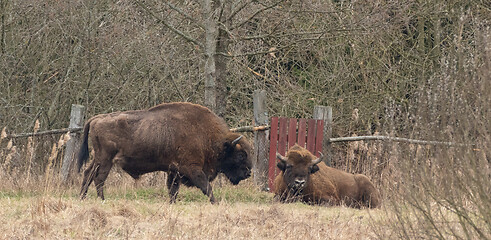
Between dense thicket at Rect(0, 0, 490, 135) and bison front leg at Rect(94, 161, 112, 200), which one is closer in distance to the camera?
bison front leg at Rect(94, 161, 112, 200)

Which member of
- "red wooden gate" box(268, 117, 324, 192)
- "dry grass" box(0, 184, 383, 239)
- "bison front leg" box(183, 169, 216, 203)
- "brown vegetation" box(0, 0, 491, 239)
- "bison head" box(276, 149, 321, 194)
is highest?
"brown vegetation" box(0, 0, 491, 239)

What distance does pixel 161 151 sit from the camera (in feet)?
35.3

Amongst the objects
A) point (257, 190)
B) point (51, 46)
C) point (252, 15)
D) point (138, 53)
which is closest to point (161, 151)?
point (257, 190)

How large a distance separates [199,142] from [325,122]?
125 inches

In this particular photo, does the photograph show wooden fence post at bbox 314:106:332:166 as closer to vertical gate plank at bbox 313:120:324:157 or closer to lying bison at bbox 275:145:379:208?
vertical gate plank at bbox 313:120:324:157

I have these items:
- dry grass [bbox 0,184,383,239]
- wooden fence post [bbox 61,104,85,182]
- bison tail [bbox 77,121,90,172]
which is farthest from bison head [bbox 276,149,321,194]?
wooden fence post [bbox 61,104,85,182]

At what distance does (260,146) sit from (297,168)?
1763 millimetres

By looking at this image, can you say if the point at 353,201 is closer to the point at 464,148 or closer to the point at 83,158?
the point at 83,158

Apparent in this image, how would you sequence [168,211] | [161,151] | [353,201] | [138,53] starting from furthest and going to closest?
[138,53] → [353,201] → [161,151] → [168,211]

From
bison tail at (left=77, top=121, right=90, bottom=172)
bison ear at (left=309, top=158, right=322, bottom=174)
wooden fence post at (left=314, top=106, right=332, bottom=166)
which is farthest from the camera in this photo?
wooden fence post at (left=314, top=106, right=332, bottom=166)

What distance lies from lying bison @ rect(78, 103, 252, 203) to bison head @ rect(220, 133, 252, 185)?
117 millimetres

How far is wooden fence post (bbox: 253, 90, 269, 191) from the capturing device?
13039 mm

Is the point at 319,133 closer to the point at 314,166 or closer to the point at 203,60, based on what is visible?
the point at 314,166

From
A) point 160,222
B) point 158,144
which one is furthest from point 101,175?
point 160,222
